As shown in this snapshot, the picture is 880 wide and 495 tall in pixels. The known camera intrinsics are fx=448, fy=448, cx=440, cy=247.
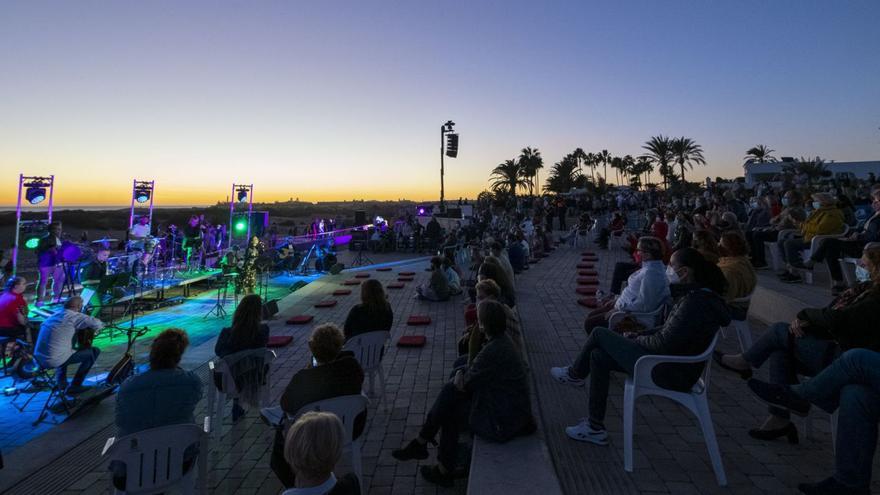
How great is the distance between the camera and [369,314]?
4.81m

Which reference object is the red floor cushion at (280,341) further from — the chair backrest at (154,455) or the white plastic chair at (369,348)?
the chair backrest at (154,455)

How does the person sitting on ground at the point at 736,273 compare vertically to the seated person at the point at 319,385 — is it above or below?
above

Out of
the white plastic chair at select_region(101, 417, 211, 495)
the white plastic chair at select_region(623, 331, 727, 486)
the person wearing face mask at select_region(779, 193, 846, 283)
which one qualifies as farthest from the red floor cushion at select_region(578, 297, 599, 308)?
the white plastic chair at select_region(101, 417, 211, 495)

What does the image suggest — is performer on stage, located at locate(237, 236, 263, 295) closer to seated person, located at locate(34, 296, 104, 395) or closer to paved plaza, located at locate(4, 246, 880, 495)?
paved plaza, located at locate(4, 246, 880, 495)

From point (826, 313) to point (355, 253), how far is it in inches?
881

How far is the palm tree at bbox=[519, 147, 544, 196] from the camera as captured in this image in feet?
162

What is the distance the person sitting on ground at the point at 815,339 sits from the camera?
9.07 feet

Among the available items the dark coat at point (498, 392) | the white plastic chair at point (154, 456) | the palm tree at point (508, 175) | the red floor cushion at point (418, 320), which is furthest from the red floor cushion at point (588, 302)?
the palm tree at point (508, 175)

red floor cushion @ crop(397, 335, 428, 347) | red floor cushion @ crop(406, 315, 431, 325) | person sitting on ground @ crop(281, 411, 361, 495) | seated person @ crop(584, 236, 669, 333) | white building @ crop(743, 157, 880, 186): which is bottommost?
red floor cushion @ crop(397, 335, 428, 347)

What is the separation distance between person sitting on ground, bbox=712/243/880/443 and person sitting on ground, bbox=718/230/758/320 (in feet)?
4.71

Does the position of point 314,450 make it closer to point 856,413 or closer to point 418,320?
point 856,413

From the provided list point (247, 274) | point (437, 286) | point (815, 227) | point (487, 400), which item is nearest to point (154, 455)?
point (487, 400)

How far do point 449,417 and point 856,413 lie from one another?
94.8 inches

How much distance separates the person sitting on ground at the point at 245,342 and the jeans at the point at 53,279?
9296mm
